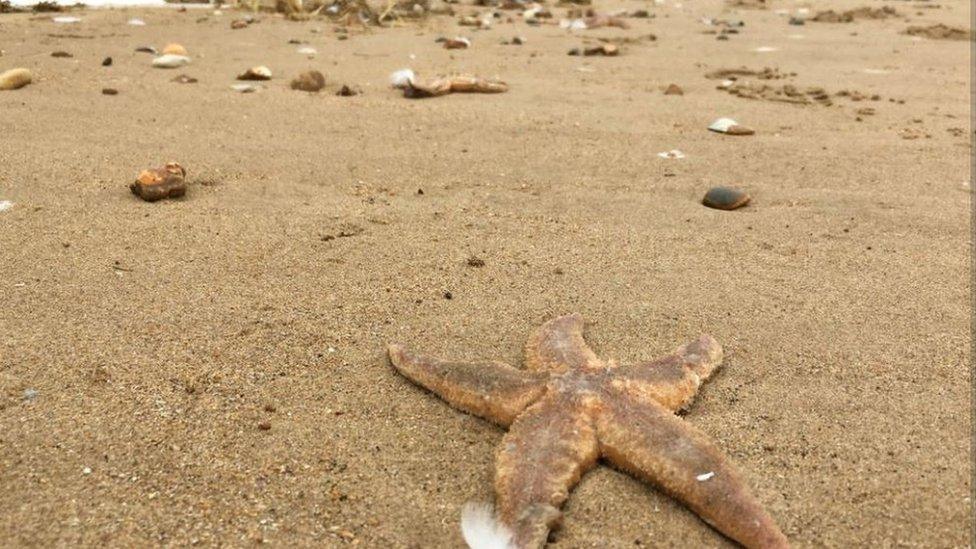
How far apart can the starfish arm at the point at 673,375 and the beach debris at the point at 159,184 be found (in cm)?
235

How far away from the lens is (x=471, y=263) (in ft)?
10.5

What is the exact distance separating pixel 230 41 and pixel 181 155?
3.56 m

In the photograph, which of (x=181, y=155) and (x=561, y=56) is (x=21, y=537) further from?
(x=561, y=56)

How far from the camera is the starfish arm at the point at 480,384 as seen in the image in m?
2.25

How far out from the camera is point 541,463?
199 centimetres

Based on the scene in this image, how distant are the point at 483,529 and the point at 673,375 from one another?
31.5 inches

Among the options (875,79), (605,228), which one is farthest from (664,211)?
(875,79)

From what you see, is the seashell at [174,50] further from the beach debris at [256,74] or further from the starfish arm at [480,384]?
the starfish arm at [480,384]

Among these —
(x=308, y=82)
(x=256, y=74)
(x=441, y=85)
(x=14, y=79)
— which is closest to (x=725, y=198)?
(x=441, y=85)

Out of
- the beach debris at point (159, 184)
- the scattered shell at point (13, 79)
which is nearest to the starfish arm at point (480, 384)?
the beach debris at point (159, 184)

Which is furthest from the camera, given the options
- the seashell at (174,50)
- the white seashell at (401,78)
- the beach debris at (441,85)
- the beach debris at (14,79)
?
the seashell at (174,50)

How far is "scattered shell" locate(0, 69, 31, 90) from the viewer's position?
5.29m

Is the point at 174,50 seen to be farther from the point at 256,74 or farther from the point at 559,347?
the point at 559,347

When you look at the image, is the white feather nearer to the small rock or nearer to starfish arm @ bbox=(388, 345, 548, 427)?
starfish arm @ bbox=(388, 345, 548, 427)
